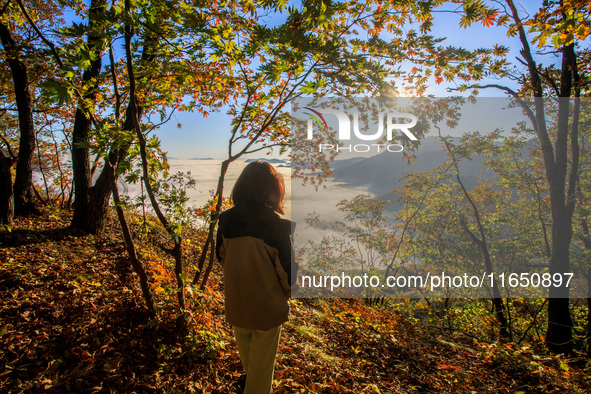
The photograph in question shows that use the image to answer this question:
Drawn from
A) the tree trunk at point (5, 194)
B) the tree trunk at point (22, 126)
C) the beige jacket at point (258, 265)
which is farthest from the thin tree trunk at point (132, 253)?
the tree trunk at point (22, 126)

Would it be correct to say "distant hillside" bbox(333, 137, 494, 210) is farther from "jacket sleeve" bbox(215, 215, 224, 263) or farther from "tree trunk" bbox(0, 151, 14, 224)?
"tree trunk" bbox(0, 151, 14, 224)

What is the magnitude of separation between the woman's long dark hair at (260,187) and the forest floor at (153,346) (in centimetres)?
175

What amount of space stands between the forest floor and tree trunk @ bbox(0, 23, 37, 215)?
56 centimetres

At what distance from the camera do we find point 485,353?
4645mm

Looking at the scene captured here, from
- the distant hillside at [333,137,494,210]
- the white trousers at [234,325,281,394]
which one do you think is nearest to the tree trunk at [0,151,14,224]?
the white trousers at [234,325,281,394]

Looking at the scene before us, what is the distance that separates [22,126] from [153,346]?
506cm

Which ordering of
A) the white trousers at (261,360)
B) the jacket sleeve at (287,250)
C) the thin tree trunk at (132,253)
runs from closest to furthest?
the jacket sleeve at (287,250) → the white trousers at (261,360) → the thin tree trunk at (132,253)

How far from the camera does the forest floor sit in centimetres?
233

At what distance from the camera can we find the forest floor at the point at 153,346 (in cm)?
233

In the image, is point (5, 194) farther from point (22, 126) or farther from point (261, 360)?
point (261, 360)

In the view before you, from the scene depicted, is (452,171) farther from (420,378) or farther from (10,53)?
(10,53)

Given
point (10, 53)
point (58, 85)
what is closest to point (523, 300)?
point (58, 85)

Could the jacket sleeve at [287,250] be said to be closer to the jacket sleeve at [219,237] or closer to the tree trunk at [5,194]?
the jacket sleeve at [219,237]

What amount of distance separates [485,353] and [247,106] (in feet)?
17.9
